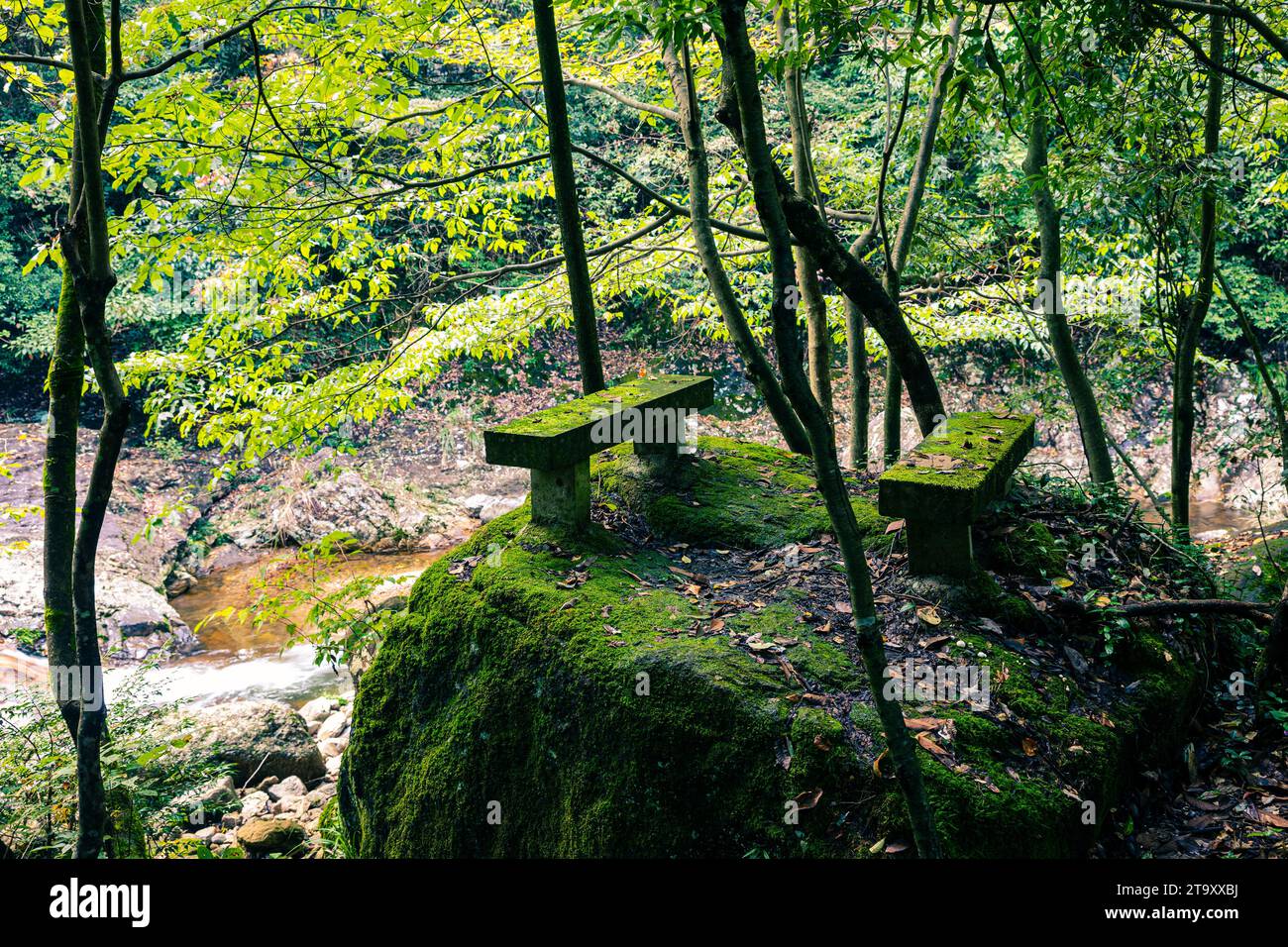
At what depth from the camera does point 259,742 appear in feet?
22.6

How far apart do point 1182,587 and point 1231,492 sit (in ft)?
37.2

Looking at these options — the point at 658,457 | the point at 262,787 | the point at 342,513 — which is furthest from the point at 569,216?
the point at 342,513

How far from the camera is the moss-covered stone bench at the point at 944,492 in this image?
345 cm

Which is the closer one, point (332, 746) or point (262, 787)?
point (262, 787)

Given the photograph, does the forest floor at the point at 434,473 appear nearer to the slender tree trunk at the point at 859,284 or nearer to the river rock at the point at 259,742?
the river rock at the point at 259,742

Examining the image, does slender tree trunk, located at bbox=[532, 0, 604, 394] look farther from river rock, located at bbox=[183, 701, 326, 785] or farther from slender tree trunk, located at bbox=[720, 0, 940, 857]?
river rock, located at bbox=[183, 701, 326, 785]

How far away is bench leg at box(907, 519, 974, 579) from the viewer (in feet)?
11.8

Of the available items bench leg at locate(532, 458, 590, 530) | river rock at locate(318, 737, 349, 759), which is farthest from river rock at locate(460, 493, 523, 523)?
bench leg at locate(532, 458, 590, 530)

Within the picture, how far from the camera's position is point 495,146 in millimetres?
7137

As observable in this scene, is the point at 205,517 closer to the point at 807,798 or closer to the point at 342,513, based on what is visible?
the point at 342,513

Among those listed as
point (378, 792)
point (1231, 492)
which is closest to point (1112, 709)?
point (378, 792)

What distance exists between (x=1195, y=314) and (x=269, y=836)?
702cm

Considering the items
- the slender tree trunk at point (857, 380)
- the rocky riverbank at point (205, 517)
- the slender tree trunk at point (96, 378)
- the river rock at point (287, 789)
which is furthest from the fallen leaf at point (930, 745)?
the rocky riverbank at point (205, 517)

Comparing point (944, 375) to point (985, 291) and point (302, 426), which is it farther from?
point (302, 426)
